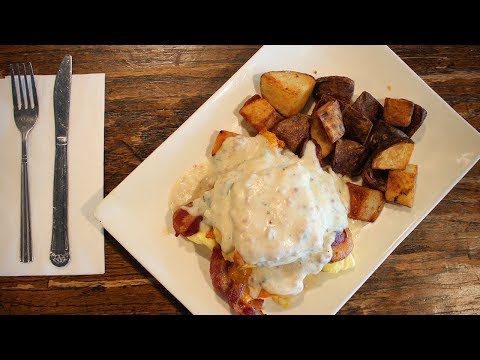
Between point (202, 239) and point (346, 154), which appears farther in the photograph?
point (346, 154)

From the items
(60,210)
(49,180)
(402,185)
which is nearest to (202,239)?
(60,210)

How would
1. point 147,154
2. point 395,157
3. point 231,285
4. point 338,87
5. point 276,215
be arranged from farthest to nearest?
point 147,154 < point 338,87 < point 395,157 < point 231,285 < point 276,215

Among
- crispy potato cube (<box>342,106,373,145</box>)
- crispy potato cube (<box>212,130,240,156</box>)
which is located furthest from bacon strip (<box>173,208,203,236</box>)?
crispy potato cube (<box>342,106,373,145</box>)

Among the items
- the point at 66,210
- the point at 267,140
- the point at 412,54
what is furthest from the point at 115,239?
the point at 412,54

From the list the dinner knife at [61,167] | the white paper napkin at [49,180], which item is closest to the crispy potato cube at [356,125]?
the white paper napkin at [49,180]

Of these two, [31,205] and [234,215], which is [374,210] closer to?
[234,215]

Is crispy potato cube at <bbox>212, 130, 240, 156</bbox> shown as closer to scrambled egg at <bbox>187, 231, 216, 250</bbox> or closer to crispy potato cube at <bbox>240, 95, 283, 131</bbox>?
crispy potato cube at <bbox>240, 95, 283, 131</bbox>

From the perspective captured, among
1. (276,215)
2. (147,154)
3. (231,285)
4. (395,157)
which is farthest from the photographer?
(147,154)

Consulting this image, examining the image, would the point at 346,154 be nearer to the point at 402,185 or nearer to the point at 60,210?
the point at 402,185
